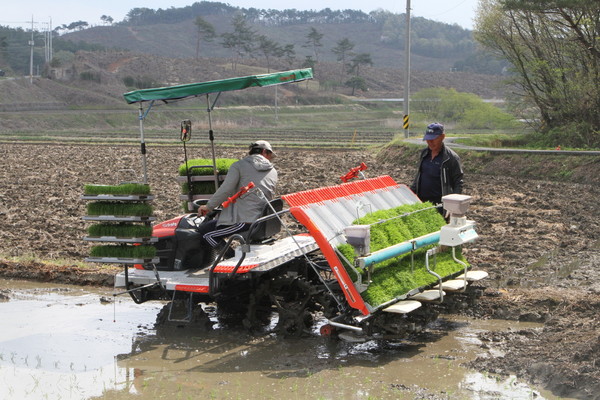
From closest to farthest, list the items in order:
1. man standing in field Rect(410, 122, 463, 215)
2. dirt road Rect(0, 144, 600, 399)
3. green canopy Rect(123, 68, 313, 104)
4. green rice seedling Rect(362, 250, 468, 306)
→ 1. dirt road Rect(0, 144, 600, 399)
2. green rice seedling Rect(362, 250, 468, 306)
3. green canopy Rect(123, 68, 313, 104)
4. man standing in field Rect(410, 122, 463, 215)

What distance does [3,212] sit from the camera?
59.6 ft

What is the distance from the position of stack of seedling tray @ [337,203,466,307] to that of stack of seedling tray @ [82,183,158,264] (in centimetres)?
227

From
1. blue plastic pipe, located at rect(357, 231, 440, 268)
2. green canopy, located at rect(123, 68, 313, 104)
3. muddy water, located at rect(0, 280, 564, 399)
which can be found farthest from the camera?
green canopy, located at rect(123, 68, 313, 104)

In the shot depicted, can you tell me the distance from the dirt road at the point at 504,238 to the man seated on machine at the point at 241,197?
1610 mm

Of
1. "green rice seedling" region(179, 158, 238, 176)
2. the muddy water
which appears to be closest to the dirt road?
the muddy water

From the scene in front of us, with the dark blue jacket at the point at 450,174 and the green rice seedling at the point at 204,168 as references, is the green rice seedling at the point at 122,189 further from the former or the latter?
the dark blue jacket at the point at 450,174

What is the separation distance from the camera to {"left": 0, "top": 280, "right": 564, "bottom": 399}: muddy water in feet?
24.8

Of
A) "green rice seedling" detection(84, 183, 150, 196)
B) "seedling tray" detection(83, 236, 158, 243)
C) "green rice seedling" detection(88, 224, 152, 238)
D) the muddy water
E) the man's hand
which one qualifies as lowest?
the muddy water

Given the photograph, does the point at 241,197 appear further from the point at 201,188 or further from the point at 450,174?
the point at 450,174

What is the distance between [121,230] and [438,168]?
3.79m

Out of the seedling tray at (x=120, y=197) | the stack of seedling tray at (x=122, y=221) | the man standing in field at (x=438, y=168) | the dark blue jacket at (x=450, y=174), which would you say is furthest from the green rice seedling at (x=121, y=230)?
the dark blue jacket at (x=450, y=174)

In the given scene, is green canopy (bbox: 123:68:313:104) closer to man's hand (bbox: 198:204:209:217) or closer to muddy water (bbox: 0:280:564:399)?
man's hand (bbox: 198:204:209:217)

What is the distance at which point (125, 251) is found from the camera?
9289 mm

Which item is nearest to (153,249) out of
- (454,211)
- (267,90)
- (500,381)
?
(454,211)
